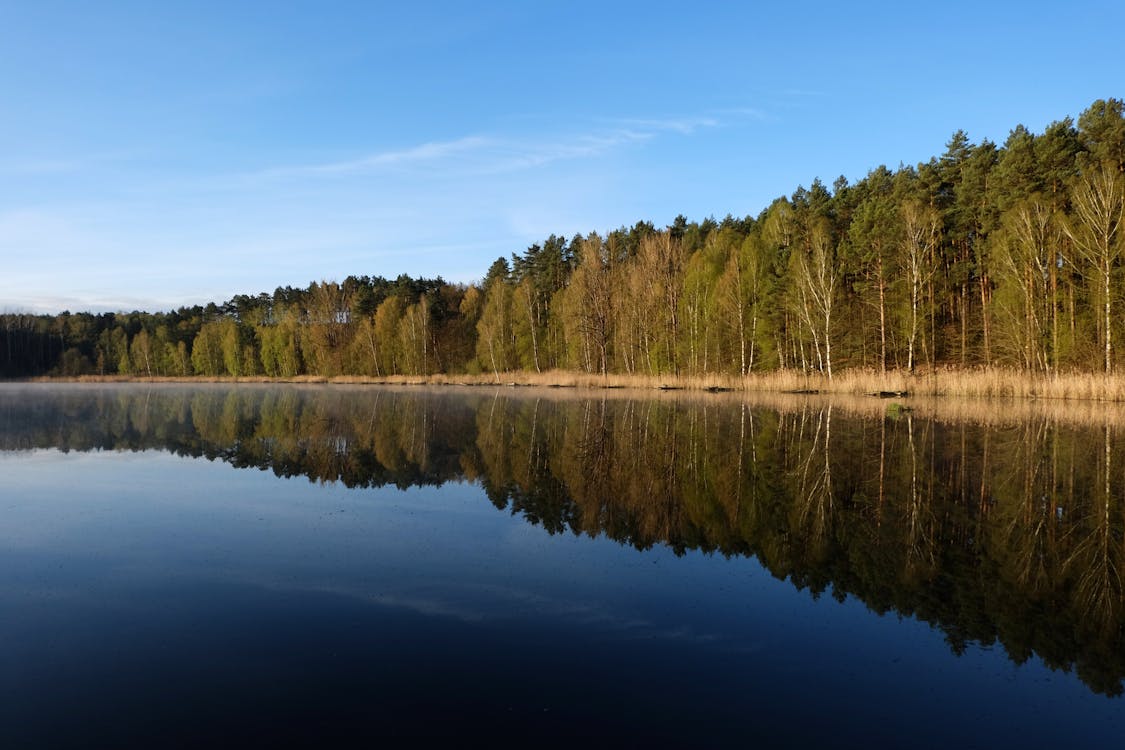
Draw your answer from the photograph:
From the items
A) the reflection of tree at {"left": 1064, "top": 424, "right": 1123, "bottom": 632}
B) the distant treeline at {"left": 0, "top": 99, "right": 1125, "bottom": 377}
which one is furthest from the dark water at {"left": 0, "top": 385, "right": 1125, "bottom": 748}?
the distant treeline at {"left": 0, "top": 99, "right": 1125, "bottom": 377}

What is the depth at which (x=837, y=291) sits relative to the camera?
176 ft

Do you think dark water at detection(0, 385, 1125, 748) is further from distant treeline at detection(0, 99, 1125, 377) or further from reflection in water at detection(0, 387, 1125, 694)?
distant treeline at detection(0, 99, 1125, 377)

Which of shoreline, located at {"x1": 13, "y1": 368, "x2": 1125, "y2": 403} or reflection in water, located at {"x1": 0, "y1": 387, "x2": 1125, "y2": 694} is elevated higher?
shoreline, located at {"x1": 13, "y1": 368, "x2": 1125, "y2": 403}

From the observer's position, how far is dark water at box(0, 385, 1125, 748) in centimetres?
539

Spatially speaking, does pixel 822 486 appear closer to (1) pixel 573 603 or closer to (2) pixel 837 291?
(1) pixel 573 603

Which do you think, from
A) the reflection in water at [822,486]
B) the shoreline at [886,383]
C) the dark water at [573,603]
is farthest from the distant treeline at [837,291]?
the dark water at [573,603]

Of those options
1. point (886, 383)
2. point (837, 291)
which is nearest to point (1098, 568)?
point (886, 383)

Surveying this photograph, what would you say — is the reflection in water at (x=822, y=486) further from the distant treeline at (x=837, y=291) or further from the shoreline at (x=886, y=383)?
the distant treeline at (x=837, y=291)

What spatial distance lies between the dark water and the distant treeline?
27.6m

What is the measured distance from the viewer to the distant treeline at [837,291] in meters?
40.0

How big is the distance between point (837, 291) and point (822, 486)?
43098 millimetres

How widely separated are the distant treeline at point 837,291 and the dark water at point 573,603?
1088 inches

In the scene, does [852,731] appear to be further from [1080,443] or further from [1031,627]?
[1080,443]

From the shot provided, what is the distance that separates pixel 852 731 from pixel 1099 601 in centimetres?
465
